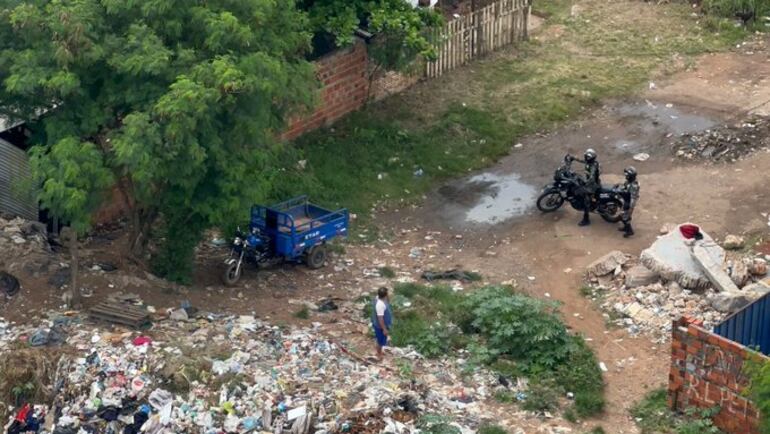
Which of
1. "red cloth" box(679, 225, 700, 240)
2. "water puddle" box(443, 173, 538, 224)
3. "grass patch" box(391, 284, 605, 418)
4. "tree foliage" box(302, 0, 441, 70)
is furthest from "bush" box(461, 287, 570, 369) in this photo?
"tree foliage" box(302, 0, 441, 70)

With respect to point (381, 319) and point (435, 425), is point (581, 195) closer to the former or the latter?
point (381, 319)

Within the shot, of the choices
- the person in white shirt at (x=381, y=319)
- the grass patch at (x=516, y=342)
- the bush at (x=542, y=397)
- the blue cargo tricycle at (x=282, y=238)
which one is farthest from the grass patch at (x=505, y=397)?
the blue cargo tricycle at (x=282, y=238)

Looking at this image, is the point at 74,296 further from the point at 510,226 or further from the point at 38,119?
the point at 510,226

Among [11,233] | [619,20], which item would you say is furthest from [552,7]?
[11,233]

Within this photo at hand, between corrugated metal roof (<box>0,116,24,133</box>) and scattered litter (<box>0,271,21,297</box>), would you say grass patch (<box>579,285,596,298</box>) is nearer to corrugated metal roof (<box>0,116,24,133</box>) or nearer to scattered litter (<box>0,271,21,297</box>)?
scattered litter (<box>0,271,21,297</box>)

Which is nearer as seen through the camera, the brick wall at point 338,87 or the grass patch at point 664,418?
the grass patch at point 664,418

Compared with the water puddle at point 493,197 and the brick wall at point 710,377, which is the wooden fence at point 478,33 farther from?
the brick wall at point 710,377
